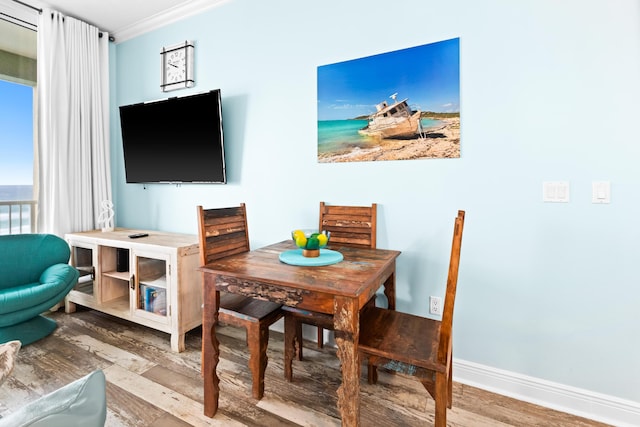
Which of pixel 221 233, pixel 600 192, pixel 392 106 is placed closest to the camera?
pixel 600 192

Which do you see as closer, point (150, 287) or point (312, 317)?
point (312, 317)

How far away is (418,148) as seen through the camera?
6.63 ft

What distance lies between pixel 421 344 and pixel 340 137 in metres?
1.41

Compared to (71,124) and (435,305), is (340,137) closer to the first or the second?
(435,305)

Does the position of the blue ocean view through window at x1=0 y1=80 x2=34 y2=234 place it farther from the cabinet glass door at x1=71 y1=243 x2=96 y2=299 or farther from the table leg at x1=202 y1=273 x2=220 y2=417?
the table leg at x1=202 y1=273 x2=220 y2=417

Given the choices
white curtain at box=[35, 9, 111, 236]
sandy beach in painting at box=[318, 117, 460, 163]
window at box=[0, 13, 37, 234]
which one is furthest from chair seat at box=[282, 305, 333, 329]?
window at box=[0, 13, 37, 234]

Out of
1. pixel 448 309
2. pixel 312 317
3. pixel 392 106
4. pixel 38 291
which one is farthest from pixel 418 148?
pixel 38 291

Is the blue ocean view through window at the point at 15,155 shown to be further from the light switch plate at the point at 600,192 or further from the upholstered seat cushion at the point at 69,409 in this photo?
the light switch plate at the point at 600,192

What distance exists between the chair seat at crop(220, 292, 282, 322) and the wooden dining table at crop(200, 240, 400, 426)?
0.12 meters

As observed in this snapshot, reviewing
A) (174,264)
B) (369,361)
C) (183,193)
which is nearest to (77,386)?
(369,361)

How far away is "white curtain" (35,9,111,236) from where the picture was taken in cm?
286

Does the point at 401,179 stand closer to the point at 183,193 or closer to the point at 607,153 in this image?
the point at 607,153

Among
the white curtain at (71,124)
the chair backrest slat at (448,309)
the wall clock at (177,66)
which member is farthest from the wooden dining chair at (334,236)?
→ the white curtain at (71,124)

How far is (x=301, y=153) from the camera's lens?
2406mm
